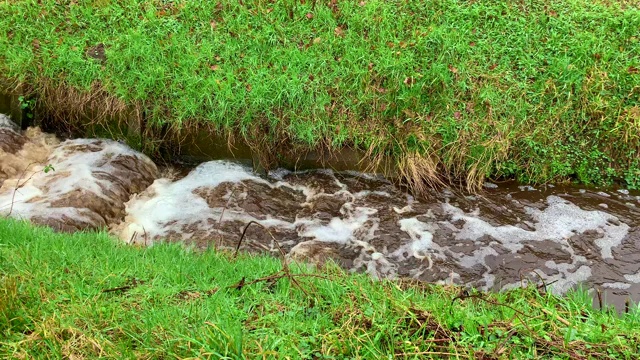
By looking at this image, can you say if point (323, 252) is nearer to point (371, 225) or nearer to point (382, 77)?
point (371, 225)

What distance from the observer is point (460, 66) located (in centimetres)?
598

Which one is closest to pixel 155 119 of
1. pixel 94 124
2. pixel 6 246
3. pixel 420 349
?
pixel 94 124

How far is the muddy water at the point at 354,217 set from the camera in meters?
4.77

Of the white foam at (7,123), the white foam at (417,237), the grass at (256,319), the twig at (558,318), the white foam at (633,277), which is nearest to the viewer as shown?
the grass at (256,319)

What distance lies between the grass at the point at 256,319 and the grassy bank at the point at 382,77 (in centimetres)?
267

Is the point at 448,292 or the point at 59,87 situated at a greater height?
the point at 59,87

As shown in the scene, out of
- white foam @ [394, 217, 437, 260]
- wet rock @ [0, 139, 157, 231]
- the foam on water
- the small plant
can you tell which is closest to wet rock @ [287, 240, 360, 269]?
the foam on water

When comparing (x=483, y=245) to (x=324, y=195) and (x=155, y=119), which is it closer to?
(x=324, y=195)

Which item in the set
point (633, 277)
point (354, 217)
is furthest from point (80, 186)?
point (633, 277)

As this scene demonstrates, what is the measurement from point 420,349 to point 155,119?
459 cm

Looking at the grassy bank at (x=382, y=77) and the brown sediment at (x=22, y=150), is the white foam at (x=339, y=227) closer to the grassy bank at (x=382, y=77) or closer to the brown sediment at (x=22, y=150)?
the grassy bank at (x=382, y=77)

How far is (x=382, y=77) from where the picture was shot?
589 centimetres

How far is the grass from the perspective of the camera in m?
2.25

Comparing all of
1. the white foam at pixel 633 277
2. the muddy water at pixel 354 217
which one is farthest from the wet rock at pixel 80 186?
the white foam at pixel 633 277
